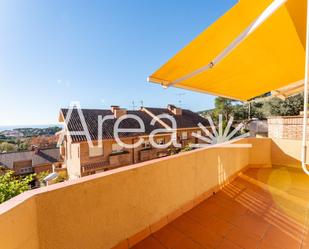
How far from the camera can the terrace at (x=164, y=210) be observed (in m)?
2.14

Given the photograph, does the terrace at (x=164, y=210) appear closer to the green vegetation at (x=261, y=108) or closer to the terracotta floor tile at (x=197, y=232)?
the terracotta floor tile at (x=197, y=232)

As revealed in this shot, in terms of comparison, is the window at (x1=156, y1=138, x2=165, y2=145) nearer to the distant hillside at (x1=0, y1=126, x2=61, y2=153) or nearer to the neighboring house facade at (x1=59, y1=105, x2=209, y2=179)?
the neighboring house facade at (x1=59, y1=105, x2=209, y2=179)

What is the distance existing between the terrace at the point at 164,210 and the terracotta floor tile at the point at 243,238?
0.06ft

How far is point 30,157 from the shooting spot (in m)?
42.7

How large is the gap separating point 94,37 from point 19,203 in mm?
20022

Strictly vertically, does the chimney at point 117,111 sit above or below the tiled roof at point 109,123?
above

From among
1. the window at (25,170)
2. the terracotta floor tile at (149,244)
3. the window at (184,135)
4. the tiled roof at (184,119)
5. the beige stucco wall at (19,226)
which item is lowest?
the window at (25,170)

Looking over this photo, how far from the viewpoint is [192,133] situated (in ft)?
121

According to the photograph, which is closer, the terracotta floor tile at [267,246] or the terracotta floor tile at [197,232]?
the terracotta floor tile at [267,246]

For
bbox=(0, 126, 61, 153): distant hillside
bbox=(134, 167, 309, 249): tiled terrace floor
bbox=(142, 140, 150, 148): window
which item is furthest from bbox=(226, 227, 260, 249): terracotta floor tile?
bbox=(0, 126, 61, 153): distant hillside

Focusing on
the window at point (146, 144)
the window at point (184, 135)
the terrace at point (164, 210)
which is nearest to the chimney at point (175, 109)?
the window at point (184, 135)

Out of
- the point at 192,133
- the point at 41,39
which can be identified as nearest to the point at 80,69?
the point at 41,39

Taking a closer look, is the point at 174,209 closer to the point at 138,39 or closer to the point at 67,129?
the point at 138,39

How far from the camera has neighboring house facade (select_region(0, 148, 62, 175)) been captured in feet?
135
